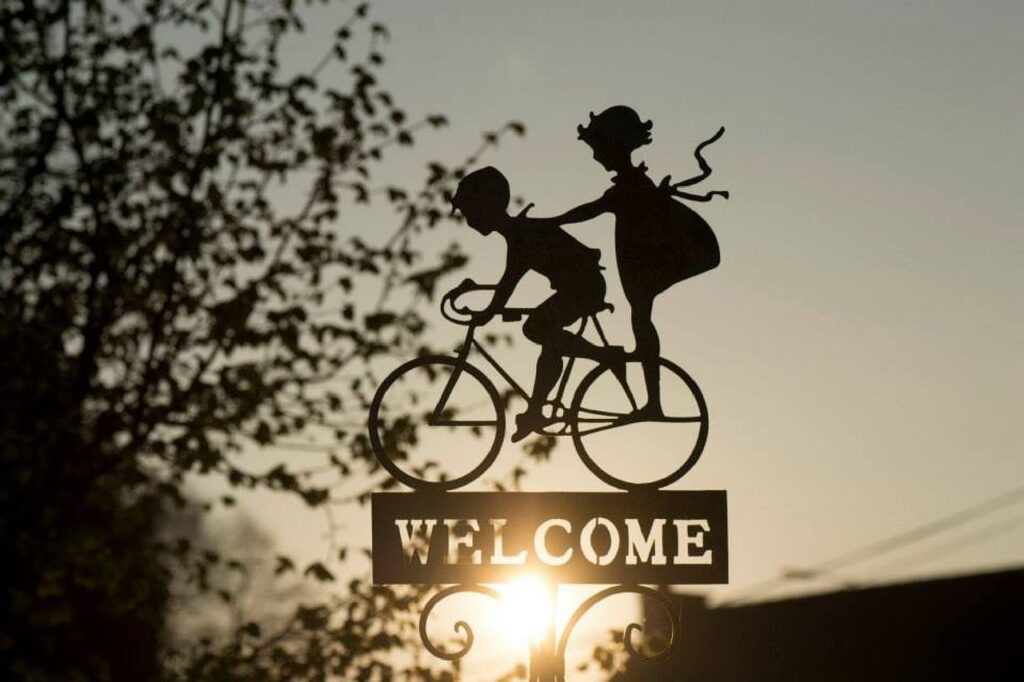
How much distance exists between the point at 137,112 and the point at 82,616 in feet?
30.6

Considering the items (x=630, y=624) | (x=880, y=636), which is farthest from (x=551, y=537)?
(x=880, y=636)

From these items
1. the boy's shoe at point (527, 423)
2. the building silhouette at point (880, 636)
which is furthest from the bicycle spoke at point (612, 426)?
the building silhouette at point (880, 636)

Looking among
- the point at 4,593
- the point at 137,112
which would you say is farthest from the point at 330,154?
the point at 4,593

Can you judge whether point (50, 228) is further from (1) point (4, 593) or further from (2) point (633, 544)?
(2) point (633, 544)

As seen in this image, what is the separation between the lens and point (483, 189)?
677 cm

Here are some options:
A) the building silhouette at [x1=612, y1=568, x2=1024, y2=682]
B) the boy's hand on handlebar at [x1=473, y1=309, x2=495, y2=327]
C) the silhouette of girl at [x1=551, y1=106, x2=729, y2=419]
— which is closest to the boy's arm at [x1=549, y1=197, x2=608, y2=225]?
the silhouette of girl at [x1=551, y1=106, x2=729, y2=419]

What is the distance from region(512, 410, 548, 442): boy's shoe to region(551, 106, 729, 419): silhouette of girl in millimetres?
503

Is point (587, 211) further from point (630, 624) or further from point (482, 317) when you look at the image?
point (630, 624)

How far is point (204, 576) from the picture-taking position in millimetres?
14438

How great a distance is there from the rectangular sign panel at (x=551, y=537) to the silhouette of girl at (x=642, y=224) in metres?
0.73

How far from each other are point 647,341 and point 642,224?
1.56 feet

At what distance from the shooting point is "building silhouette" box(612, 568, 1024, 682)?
89.4ft

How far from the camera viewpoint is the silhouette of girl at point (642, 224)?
670cm

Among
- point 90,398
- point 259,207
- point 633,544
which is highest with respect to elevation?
point 259,207
